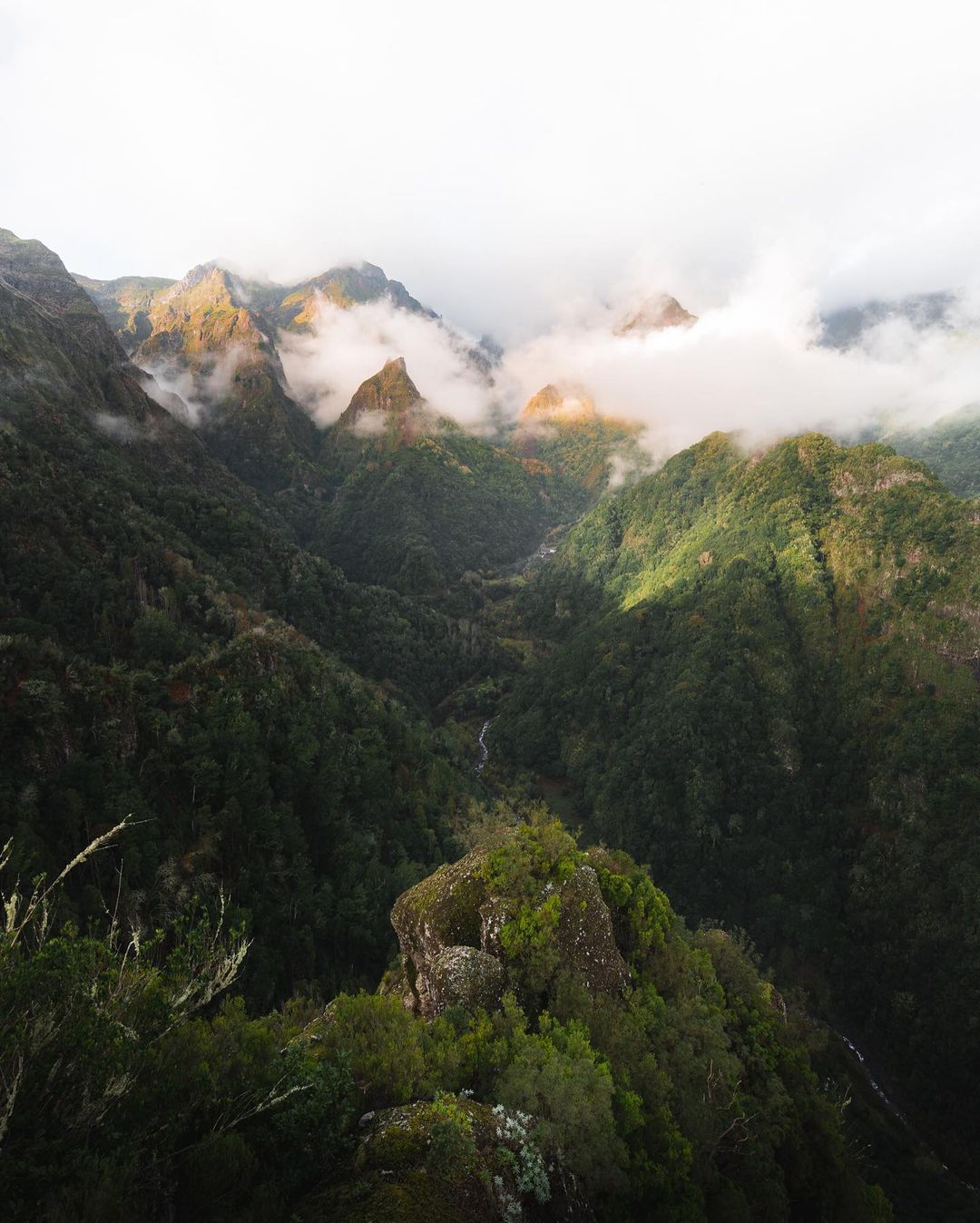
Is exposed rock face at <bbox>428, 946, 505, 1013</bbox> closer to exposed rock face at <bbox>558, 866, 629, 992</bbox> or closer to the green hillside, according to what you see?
exposed rock face at <bbox>558, 866, 629, 992</bbox>

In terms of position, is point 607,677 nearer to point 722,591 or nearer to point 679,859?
point 722,591

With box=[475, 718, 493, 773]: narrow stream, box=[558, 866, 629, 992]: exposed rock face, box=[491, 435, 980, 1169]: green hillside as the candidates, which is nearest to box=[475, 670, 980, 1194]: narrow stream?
box=[491, 435, 980, 1169]: green hillside

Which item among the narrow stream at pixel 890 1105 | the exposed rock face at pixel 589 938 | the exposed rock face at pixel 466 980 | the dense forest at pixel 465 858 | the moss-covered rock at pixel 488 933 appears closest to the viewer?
the dense forest at pixel 465 858

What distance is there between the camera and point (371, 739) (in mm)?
81188

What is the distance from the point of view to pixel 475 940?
25.7 m

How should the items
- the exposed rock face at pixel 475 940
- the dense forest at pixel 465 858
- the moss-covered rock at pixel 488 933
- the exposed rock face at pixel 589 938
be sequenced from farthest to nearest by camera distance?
1. the exposed rock face at pixel 589 938
2. the moss-covered rock at pixel 488 933
3. the exposed rock face at pixel 475 940
4. the dense forest at pixel 465 858

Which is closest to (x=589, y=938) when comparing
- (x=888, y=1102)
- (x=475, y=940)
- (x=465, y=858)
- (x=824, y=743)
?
(x=475, y=940)

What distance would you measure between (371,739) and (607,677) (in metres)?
85.0

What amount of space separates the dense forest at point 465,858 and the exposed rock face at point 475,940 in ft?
0.58

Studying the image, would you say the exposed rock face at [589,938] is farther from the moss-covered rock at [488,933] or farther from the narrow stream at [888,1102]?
the narrow stream at [888,1102]

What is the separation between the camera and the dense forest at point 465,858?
1219 cm

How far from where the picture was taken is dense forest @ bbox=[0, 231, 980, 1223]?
1219 cm

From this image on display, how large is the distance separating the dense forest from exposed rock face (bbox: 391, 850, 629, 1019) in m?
0.18

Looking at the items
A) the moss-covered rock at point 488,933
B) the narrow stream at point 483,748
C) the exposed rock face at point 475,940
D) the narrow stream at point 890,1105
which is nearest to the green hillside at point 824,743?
the narrow stream at point 890,1105
